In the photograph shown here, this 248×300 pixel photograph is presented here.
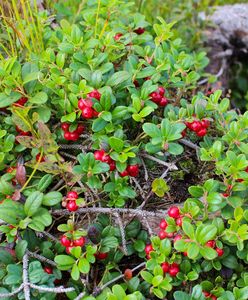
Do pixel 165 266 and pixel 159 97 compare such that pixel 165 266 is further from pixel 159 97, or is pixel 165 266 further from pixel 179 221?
pixel 159 97

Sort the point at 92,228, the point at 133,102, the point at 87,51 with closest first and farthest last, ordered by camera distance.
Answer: the point at 92,228
the point at 133,102
the point at 87,51

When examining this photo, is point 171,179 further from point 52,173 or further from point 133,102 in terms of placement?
point 52,173

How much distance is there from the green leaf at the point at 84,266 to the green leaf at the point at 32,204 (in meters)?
0.22

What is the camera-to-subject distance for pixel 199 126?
1755 millimetres

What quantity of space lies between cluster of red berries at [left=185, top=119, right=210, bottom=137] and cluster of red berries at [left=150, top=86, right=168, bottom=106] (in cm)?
16

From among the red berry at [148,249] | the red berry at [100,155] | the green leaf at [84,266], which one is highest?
the red berry at [100,155]

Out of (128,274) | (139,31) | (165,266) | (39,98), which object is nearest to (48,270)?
(128,274)

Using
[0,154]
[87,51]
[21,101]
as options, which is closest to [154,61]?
[87,51]

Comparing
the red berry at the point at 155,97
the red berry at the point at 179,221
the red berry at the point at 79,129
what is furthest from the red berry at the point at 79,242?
the red berry at the point at 155,97

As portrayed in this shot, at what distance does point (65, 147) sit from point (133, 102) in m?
0.31

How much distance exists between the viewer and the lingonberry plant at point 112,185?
151 centimetres

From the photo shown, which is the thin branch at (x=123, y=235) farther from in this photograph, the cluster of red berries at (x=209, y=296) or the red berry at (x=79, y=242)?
the cluster of red berries at (x=209, y=296)

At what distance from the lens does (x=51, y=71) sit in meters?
1.75

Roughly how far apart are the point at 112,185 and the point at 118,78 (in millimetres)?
416
